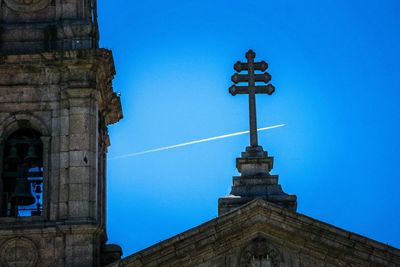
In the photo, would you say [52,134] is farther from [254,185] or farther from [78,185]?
[254,185]

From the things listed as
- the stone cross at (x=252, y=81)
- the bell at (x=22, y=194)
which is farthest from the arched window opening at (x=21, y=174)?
the stone cross at (x=252, y=81)

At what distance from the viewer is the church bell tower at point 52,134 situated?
24859 millimetres

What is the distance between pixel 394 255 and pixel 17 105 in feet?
28.1

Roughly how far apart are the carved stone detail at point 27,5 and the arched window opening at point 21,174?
280cm

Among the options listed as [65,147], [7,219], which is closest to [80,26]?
[65,147]

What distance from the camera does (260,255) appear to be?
24250 mm

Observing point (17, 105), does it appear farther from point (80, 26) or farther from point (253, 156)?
point (253, 156)

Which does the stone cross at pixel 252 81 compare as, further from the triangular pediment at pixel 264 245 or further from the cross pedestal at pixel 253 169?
the triangular pediment at pixel 264 245

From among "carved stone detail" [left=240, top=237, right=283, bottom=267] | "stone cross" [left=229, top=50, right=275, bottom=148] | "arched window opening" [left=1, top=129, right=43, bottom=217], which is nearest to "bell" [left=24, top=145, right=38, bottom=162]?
"arched window opening" [left=1, top=129, right=43, bottom=217]

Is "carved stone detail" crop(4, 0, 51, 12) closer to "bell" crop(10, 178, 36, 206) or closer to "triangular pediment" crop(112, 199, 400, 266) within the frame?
"bell" crop(10, 178, 36, 206)

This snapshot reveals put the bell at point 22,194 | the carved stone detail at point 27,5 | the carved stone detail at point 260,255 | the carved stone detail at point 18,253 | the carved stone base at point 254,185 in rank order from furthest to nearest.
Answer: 1. the carved stone detail at point 27,5
2. the bell at point 22,194
3. the carved stone base at point 254,185
4. the carved stone detail at point 18,253
5. the carved stone detail at point 260,255

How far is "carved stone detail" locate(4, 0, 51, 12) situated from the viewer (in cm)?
2714

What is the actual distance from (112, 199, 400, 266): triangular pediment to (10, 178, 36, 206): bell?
3062mm

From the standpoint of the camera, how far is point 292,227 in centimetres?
2414
